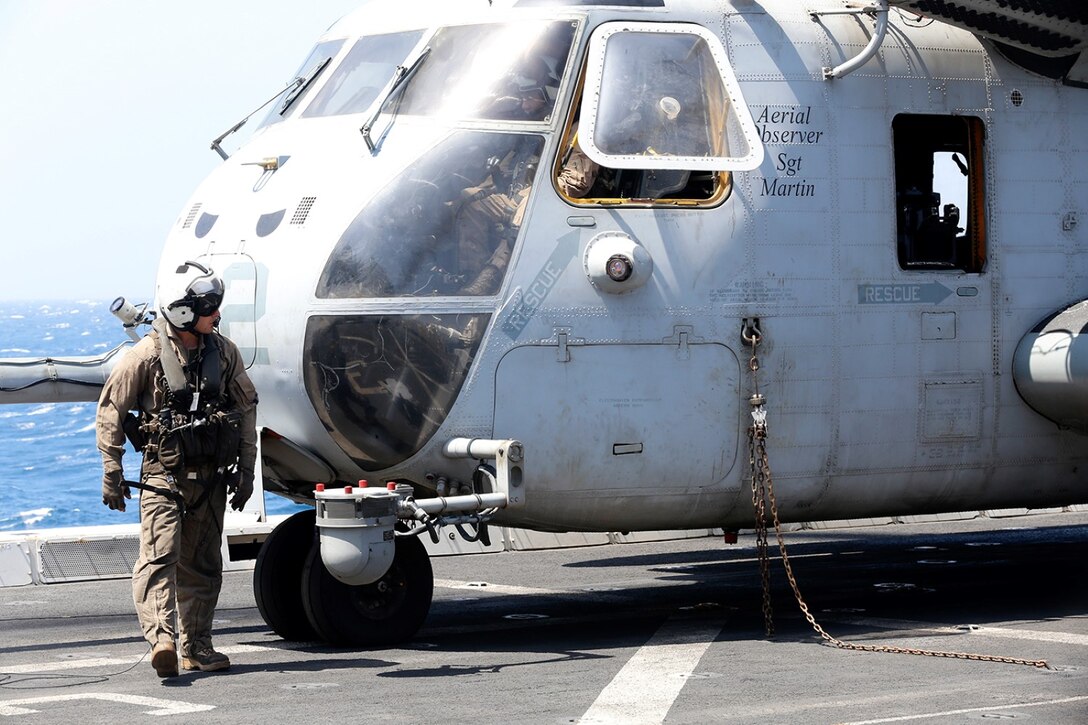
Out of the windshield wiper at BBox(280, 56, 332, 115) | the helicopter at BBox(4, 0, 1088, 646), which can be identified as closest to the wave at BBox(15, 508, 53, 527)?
the helicopter at BBox(4, 0, 1088, 646)

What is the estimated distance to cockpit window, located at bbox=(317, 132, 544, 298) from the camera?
30.9 feet

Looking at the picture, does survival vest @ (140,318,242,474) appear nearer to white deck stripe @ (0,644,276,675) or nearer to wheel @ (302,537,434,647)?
wheel @ (302,537,434,647)

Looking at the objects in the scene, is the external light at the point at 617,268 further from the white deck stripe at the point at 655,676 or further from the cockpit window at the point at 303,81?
the cockpit window at the point at 303,81

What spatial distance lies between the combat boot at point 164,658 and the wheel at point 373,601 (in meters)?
1.03

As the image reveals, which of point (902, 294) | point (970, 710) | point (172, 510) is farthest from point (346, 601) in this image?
point (902, 294)

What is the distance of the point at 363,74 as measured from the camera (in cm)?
1029

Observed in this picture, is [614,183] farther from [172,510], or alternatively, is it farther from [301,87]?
[172,510]

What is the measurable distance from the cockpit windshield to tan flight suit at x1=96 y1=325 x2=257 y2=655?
1.82m

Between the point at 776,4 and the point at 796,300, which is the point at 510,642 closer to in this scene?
the point at 796,300

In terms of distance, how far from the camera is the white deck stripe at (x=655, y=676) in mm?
7828

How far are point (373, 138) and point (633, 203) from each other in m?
1.51

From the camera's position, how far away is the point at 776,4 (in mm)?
10414

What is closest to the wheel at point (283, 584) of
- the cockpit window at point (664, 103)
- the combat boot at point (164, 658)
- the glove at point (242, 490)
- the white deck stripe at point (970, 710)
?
the glove at point (242, 490)

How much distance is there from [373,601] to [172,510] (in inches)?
51.8
